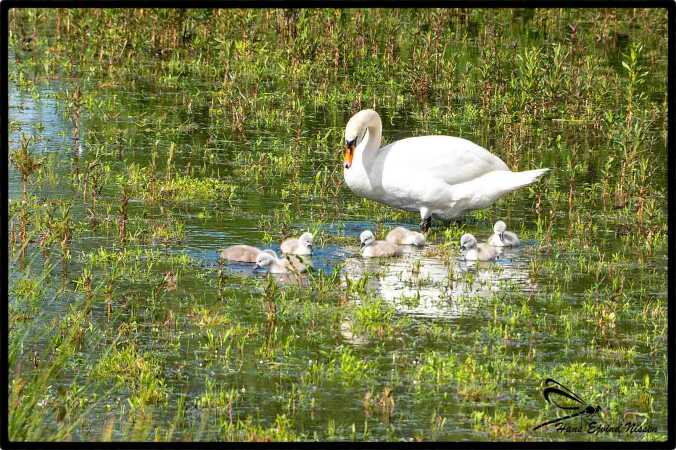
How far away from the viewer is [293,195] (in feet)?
46.0

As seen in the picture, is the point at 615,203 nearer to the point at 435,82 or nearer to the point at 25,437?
the point at 435,82

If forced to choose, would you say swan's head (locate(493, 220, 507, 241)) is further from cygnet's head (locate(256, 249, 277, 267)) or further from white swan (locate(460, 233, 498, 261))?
cygnet's head (locate(256, 249, 277, 267))

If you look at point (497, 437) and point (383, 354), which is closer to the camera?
point (497, 437)

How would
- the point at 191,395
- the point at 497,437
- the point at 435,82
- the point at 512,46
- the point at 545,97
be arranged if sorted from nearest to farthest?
the point at 497,437
the point at 191,395
the point at 545,97
the point at 435,82
the point at 512,46

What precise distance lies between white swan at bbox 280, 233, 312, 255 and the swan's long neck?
1.33 metres

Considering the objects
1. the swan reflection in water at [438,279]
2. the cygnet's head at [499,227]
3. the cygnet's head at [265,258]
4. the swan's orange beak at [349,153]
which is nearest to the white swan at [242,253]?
the cygnet's head at [265,258]

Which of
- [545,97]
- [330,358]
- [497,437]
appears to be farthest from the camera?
[545,97]

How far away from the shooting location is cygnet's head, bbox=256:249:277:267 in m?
11.4

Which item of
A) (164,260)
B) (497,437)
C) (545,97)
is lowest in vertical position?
(497,437)

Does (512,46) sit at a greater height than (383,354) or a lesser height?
greater

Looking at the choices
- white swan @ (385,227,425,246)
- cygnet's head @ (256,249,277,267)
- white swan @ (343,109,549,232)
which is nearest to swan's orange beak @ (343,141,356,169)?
white swan @ (343,109,549,232)

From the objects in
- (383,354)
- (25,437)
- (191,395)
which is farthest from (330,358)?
(25,437)

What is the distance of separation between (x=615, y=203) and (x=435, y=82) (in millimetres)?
5246

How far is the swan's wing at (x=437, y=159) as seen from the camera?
12.8 metres
